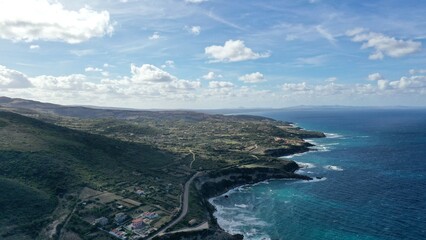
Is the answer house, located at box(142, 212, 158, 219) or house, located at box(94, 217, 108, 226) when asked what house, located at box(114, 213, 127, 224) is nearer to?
house, located at box(94, 217, 108, 226)

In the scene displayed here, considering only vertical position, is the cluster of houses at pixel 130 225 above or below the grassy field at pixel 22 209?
below

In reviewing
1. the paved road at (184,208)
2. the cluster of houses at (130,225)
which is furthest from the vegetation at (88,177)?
the paved road at (184,208)

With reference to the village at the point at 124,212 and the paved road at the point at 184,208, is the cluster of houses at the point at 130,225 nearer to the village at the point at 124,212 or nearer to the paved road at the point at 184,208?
the village at the point at 124,212

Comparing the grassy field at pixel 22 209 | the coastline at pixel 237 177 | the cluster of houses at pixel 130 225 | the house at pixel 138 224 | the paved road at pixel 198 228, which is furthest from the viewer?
the coastline at pixel 237 177

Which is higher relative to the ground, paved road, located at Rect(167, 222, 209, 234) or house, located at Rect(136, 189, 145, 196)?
house, located at Rect(136, 189, 145, 196)

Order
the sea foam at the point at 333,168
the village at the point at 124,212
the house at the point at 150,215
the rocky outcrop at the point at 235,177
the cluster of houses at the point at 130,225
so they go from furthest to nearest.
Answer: the sea foam at the point at 333,168
the rocky outcrop at the point at 235,177
the house at the point at 150,215
the village at the point at 124,212
the cluster of houses at the point at 130,225

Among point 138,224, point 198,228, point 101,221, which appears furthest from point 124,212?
point 198,228

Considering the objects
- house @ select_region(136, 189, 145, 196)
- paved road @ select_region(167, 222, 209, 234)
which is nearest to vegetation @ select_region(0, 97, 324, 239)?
house @ select_region(136, 189, 145, 196)

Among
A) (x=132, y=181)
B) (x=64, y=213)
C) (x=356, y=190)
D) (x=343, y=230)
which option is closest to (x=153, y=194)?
(x=132, y=181)

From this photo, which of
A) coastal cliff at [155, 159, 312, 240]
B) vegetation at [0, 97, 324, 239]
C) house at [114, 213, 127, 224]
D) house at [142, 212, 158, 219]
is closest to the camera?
vegetation at [0, 97, 324, 239]

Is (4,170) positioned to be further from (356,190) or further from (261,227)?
(356,190)
